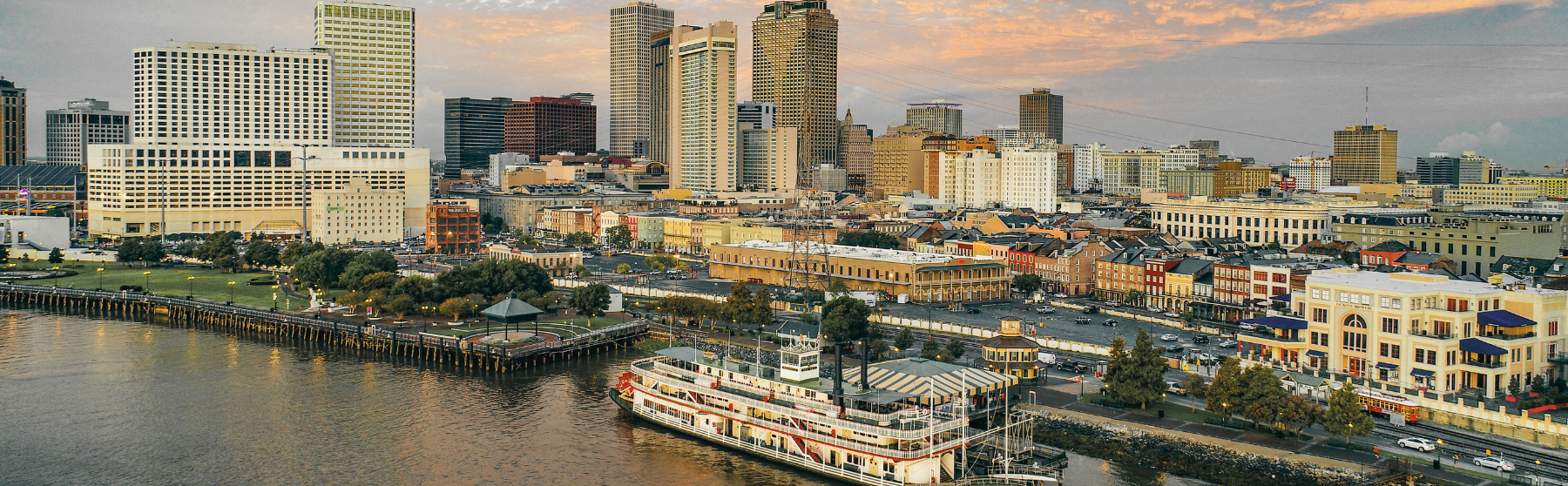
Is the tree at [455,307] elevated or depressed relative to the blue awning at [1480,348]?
depressed

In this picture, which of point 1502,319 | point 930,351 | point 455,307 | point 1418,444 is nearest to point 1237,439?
point 1418,444

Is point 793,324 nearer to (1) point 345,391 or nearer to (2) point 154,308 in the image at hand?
(1) point 345,391

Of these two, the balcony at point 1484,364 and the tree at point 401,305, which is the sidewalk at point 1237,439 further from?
the tree at point 401,305

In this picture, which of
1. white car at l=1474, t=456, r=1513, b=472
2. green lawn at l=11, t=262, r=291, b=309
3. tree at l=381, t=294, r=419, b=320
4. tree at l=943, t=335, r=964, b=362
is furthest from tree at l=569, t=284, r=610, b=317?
white car at l=1474, t=456, r=1513, b=472

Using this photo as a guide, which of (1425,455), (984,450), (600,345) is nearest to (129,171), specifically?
(600,345)

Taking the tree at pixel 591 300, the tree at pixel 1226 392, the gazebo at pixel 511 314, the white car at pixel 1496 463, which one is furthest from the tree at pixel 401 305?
the white car at pixel 1496 463

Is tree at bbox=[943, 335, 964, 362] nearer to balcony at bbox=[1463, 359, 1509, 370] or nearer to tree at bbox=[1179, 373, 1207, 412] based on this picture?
tree at bbox=[1179, 373, 1207, 412]
